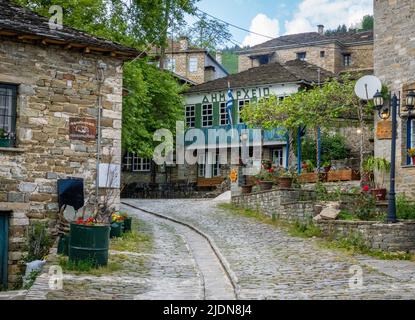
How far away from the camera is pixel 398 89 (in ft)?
57.9

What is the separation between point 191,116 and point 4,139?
23.2 metres

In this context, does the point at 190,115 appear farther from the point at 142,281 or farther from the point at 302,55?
the point at 142,281

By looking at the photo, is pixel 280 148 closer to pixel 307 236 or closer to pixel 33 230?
pixel 307 236

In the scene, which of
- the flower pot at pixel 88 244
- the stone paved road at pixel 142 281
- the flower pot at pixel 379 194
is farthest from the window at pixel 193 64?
the flower pot at pixel 88 244

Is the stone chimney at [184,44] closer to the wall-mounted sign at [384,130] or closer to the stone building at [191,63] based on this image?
the stone building at [191,63]

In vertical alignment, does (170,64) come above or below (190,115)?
above

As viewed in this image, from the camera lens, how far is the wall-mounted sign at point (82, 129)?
14250mm

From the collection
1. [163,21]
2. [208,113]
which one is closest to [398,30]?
[163,21]

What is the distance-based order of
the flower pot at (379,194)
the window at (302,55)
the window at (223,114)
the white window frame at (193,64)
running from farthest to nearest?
1. the window at (302,55)
2. the white window frame at (193,64)
3. the window at (223,114)
4. the flower pot at (379,194)

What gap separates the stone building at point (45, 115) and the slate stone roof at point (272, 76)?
702 inches

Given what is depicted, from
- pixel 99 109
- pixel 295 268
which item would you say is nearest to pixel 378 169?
pixel 295 268

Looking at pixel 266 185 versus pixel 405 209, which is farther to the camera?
pixel 266 185

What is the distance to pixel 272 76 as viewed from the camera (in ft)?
108
